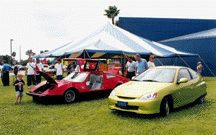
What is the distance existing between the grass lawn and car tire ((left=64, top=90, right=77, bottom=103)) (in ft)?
1.94

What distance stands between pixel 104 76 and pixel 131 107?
351 cm

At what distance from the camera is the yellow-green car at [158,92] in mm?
4734

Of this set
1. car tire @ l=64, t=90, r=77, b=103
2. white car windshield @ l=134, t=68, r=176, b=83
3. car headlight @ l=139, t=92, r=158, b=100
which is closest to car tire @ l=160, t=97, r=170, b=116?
car headlight @ l=139, t=92, r=158, b=100

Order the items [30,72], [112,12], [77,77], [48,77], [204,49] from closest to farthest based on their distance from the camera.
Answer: [48,77] → [77,77] → [30,72] → [204,49] → [112,12]

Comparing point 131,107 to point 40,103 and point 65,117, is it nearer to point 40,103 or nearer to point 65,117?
point 65,117

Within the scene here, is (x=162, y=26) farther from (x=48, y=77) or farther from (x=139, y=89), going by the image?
(x=139, y=89)

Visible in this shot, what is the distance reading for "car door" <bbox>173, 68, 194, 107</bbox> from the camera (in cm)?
528

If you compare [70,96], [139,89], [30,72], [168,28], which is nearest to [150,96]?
[139,89]

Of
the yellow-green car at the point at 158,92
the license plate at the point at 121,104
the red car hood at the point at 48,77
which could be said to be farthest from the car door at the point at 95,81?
the license plate at the point at 121,104

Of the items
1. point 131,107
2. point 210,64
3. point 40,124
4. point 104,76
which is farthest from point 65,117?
point 210,64

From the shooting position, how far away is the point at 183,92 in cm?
549

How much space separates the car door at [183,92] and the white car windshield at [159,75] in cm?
22

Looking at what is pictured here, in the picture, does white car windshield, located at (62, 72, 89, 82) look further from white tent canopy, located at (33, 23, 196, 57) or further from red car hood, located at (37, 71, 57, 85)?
white tent canopy, located at (33, 23, 196, 57)

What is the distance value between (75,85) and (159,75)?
3128mm
